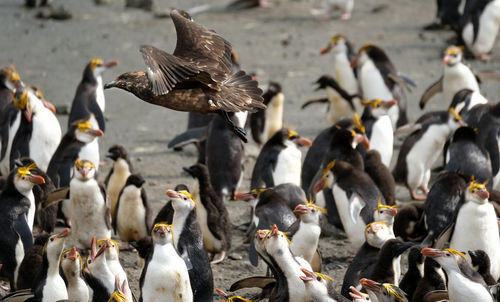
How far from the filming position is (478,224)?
6.45m

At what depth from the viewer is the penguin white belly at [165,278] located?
5.76m

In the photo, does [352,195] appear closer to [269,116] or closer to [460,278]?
[460,278]

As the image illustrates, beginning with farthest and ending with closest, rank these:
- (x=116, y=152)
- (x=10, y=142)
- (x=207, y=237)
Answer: (x=10, y=142) → (x=116, y=152) → (x=207, y=237)

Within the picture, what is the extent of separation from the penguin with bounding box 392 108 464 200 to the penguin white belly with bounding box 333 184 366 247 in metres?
1.39

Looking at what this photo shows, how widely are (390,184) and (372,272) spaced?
6.76 feet

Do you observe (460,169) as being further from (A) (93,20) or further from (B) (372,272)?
(A) (93,20)

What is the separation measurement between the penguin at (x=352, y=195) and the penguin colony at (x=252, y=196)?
15mm

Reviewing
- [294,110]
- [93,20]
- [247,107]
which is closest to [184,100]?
[247,107]

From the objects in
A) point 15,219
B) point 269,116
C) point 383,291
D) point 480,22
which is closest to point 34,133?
point 15,219

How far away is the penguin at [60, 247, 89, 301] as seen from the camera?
596cm

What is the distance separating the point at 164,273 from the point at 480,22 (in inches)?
325

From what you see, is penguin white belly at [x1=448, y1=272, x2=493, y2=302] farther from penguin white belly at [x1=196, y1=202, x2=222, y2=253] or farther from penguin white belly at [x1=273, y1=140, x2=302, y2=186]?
penguin white belly at [x1=273, y1=140, x2=302, y2=186]

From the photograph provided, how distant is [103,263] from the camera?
5812 mm

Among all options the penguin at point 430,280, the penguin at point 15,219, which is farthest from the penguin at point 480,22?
the penguin at point 15,219
